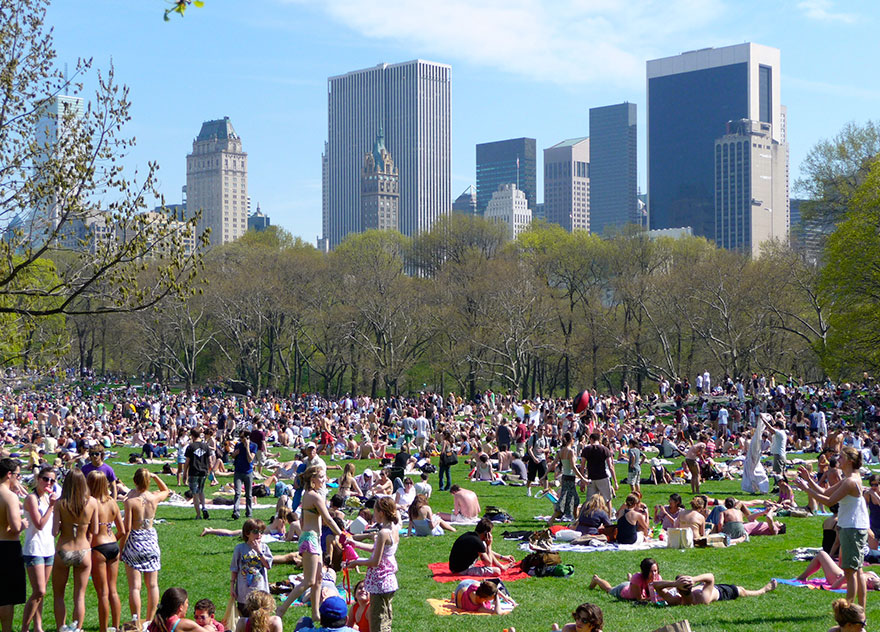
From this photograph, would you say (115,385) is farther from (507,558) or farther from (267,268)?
(507,558)

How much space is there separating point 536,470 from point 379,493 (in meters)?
4.90

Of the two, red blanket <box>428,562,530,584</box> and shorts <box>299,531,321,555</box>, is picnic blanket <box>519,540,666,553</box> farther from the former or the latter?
shorts <box>299,531,321,555</box>

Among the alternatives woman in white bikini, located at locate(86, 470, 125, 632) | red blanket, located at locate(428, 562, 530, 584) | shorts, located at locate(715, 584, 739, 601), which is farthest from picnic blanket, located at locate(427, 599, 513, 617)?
woman in white bikini, located at locate(86, 470, 125, 632)

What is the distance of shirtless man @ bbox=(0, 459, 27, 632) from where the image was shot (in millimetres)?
8359

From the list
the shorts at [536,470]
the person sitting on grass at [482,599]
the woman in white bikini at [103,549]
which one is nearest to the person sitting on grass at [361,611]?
the person sitting on grass at [482,599]

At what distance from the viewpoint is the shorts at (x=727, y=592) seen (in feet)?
35.8

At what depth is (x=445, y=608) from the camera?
1073 cm

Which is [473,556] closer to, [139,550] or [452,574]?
[452,574]

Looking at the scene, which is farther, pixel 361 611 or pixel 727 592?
pixel 727 592

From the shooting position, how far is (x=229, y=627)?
9562 mm

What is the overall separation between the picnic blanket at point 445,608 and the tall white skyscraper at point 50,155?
6105 millimetres

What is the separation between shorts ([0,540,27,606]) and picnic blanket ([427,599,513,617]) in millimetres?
3987

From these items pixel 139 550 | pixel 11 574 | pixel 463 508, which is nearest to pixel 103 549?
pixel 139 550

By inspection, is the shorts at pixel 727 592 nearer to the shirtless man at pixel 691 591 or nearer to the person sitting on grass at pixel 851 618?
the shirtless man at pixel 691 591
